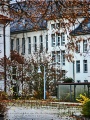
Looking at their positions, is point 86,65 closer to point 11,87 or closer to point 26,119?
point 11,87

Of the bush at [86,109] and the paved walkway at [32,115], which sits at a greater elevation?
the bush at [86,109]

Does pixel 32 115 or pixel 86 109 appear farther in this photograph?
pixel 32 115

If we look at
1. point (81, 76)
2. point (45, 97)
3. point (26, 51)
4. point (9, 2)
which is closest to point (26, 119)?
point (9, 2)

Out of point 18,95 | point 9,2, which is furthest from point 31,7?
point 18,95

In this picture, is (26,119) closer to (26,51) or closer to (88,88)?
(88,88)

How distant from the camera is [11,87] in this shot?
60.4m

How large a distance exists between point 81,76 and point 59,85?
33.8 metres

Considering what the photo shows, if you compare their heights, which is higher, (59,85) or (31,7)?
(31,7)

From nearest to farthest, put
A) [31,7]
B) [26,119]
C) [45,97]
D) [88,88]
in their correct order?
1. [31,7]
2. [26,119]
3. [88,88]
4. [45,97]

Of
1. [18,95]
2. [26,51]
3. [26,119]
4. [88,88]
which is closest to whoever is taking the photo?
[26,119]

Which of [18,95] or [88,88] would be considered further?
[18,95]

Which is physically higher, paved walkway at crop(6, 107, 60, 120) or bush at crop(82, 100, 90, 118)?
bush at crop(82, 100, 90, 118)

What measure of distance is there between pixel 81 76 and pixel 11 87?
27082 mm

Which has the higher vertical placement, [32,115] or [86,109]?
[86,109]
